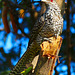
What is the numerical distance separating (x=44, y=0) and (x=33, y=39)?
48 cm

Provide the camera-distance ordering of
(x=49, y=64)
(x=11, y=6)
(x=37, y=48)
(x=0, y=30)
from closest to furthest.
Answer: (x=49, y=64), (x=37, y=48), (x=11, y=6), (x=0, y=30)

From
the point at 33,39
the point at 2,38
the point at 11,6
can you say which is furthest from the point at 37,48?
the point at 2,38

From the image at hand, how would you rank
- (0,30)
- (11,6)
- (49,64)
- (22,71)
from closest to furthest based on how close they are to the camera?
(49,64) → (22,71) → (11,6) → (0,30)

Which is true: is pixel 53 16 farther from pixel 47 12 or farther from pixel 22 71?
pixel 22 71

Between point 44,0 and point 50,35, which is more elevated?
point 44,0

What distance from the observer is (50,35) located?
1501 mm

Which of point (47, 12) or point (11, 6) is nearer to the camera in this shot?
point (47, 12)

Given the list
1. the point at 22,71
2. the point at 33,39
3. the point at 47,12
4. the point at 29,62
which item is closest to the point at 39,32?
the point at 33,39

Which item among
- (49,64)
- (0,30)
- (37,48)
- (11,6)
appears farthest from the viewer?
(0,30)

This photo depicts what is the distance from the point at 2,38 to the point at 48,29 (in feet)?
6.37

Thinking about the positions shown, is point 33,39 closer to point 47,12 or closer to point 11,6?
point 47,12

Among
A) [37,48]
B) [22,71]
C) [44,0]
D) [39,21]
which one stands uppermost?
[44,0]

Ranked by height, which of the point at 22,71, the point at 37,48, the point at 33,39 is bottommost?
the point at 22,71

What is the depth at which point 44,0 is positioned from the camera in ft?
4.80
